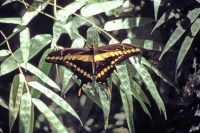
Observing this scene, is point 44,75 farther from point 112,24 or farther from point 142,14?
point 142,14

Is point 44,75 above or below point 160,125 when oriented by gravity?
above

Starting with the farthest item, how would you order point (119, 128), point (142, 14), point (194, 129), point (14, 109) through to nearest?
point (119, 128) < point (142, 14) < point (194, 129) < point (14, 109)

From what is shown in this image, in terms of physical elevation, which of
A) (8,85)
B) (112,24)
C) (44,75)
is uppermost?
(112,24)

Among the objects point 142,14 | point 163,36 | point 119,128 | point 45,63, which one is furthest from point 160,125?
point 45,63

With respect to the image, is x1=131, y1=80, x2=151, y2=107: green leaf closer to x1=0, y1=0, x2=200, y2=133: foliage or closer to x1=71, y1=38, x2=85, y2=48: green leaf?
x1=0, y1=0, x2=200, y2=133: foliage

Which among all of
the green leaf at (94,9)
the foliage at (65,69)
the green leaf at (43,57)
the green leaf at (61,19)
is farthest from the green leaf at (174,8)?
the green leaf at (43,57)

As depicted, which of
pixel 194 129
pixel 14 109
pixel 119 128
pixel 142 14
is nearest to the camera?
pixel 14 109
